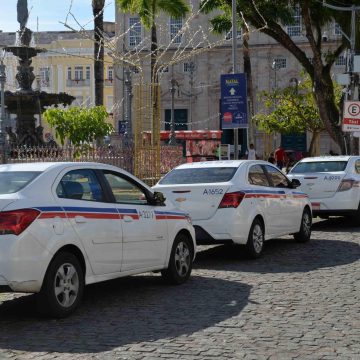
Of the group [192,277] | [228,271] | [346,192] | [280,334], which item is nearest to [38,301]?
[280,334]

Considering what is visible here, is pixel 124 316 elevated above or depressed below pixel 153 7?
below

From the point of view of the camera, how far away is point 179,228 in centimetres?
1002

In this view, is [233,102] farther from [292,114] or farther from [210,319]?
[292,114]

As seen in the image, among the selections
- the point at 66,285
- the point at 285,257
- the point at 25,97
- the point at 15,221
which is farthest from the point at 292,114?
the point at 15,221

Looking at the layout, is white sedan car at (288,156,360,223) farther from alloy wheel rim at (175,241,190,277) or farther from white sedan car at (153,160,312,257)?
alloy wheel rim at (175,241,190,277)

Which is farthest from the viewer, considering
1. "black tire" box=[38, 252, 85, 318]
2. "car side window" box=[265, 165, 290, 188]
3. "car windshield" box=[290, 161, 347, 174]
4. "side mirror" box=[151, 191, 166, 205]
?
"car windshield" box=[290, 161, 347, 174]

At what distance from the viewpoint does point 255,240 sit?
12.3 metres

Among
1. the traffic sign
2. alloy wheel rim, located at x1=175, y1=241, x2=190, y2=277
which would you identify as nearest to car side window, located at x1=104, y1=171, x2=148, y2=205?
alloy wheel rim, located at x1=175, y1=241, x2=190, y2=277

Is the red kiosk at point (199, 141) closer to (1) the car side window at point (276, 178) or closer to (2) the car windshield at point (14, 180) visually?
(1) the car side window at point (276, 178)

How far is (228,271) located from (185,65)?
60.5m

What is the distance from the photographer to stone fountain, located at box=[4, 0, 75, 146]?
2834cm

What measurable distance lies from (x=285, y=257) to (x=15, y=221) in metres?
6.19

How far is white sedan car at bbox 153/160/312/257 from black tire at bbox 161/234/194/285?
146 cm

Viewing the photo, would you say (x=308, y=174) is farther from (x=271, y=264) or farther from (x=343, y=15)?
(x=343, y=15)
